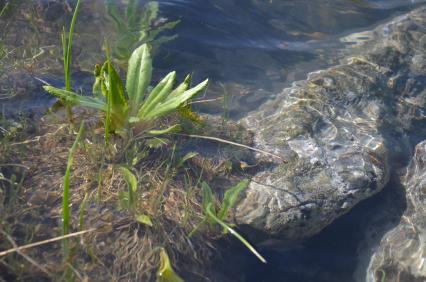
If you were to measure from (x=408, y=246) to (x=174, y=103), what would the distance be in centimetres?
236

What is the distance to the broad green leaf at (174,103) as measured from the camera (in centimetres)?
298

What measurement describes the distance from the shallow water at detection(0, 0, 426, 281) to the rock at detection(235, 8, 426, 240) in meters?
0.35

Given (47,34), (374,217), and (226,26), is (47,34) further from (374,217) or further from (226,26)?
(374,217)

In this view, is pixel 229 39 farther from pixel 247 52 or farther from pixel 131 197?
pixel 131 197

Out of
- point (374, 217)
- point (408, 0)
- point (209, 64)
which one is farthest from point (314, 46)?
point (374, 217)

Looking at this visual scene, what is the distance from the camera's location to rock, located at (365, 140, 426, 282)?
3488 millimetres

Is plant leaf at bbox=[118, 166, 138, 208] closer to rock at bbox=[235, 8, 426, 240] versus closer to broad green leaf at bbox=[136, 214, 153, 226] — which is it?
broad green leaf at bbox=[136, 214, 153, 226]

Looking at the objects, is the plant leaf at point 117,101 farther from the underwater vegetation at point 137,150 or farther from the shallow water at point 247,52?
the shallow water at point 247,52

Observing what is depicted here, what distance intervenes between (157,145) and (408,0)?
535 cm

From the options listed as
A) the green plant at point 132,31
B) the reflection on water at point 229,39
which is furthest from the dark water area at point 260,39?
the green plant at point 132,31

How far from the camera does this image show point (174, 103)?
303 cm

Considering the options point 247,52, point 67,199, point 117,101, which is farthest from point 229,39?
point 67,199

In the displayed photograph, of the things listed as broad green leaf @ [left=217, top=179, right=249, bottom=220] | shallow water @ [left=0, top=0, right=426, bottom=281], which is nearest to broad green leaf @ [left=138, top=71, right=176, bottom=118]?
broad green leaf @ [left=217, top=179, right=249, bottom=220]

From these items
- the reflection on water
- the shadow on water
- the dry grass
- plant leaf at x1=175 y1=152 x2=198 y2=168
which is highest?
the reflection on water
